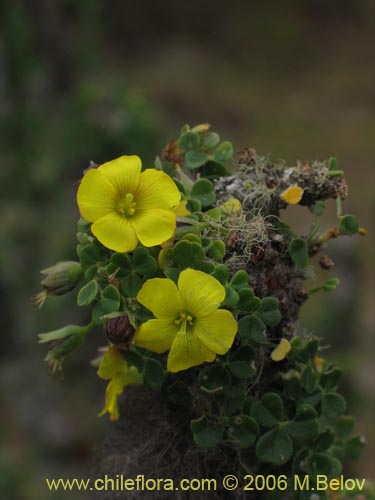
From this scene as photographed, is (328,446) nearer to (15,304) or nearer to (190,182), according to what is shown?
(190,182)

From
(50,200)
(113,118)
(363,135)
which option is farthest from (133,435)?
(363,135)

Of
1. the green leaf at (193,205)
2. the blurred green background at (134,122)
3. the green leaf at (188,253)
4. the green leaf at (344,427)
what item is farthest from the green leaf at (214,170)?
the blurred green background at (134,122)

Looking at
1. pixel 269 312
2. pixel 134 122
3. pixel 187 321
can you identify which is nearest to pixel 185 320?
pixel 187 321

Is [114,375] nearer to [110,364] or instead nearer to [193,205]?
[110,364]

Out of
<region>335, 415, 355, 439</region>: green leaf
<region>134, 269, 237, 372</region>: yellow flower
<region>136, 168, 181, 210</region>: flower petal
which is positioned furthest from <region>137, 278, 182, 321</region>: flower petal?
<region>335, 415, 355, 439</region>: green leaf

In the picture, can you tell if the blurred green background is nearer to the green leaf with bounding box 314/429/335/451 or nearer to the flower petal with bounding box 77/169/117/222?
the green leaf with bounding box 314/429/335/451

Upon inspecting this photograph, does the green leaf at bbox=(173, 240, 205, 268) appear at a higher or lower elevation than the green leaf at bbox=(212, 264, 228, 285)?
higher

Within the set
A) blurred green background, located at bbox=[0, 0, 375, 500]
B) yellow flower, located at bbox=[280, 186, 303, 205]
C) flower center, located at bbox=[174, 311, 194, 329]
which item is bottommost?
flower center, located at bbox=[174, 311, 194, 329]
